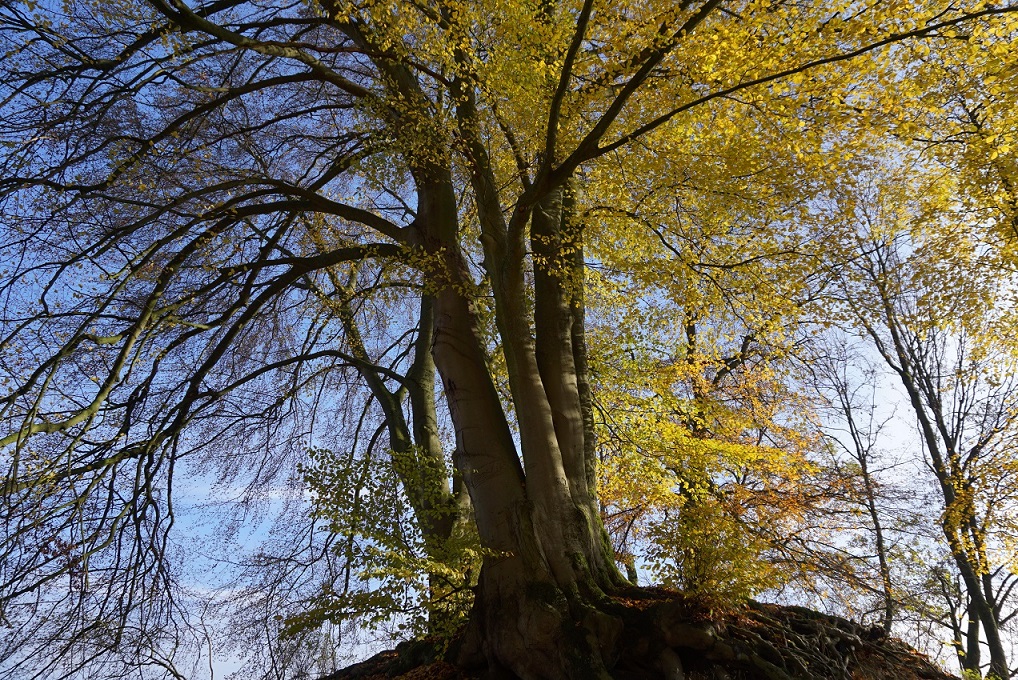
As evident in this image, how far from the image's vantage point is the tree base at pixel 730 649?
15.8ft

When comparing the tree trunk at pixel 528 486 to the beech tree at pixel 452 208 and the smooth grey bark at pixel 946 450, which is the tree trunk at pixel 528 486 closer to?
the beech tree at pixel 452 208

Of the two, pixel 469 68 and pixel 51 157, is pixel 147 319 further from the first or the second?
pixel 469 68

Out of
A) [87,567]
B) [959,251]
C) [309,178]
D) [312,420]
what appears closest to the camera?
[87,567]

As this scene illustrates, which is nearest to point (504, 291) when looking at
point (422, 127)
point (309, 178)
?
point (422, 127)

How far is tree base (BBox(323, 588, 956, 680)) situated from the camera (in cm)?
482

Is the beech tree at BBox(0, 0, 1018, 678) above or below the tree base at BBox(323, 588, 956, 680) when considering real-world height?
above

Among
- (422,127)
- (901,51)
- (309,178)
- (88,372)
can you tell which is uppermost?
(309,178)

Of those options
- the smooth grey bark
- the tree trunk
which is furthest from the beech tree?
the smooth grey bark

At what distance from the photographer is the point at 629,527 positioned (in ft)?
35.4

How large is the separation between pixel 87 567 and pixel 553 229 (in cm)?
555

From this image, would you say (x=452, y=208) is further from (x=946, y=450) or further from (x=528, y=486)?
(x=946, y=450)

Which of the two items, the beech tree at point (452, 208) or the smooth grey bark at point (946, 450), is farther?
the smooth grey bark at point (946, 450)

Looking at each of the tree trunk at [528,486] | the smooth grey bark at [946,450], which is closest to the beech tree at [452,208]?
the tree trunk at [528,486]

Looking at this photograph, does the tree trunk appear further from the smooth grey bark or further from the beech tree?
the smooth grey bark
